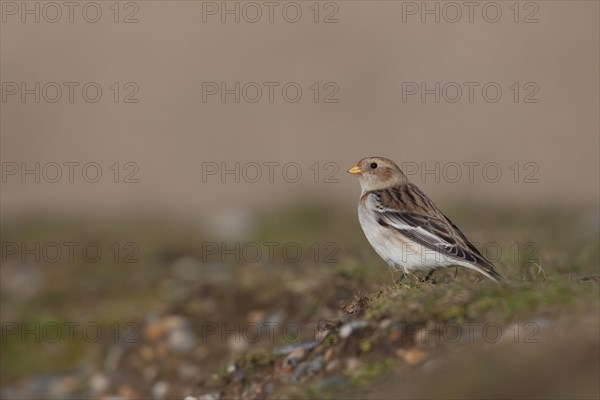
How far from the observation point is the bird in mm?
9383

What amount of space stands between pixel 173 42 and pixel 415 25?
5.40 m

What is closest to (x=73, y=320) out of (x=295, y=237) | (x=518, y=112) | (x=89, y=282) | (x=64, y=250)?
(x=89, y=282)

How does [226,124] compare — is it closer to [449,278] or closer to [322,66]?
[322,66]

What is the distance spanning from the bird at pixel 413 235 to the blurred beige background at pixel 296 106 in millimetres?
5368

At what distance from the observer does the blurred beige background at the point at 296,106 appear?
18.2m

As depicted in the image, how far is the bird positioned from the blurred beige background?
537 cm

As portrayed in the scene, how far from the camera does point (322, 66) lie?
2352cm

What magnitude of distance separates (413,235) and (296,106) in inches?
488

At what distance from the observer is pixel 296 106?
22.0m
